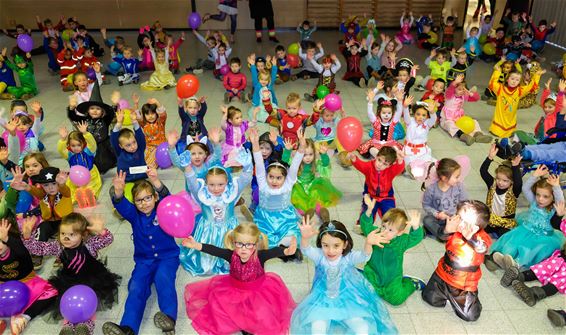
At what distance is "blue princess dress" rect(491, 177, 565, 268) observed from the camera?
4.13 meters

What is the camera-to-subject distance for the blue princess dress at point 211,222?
4.27 meters

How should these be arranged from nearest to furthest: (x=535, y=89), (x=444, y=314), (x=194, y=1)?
(x=444, y=314), (x=535, y=89), (x=194, y=1)

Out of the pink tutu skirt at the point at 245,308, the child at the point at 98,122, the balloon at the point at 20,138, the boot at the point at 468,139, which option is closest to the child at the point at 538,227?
the pink tutu skirt at the point at 245,308

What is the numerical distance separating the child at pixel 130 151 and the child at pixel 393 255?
8.23 ft

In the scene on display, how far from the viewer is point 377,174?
465 cm

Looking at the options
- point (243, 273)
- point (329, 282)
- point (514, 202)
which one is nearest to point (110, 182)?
point (243, 273)

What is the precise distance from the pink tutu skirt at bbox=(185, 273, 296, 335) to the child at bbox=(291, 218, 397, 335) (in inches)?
5.9

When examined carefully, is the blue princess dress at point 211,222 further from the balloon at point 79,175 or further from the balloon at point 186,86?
the balloon at point 186,86

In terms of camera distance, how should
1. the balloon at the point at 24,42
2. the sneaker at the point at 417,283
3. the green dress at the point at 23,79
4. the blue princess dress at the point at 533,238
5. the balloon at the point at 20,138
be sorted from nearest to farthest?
the sneaker at the point at 417,283 → the blue princess dress at the point at 533,238 → the balloon at the point at 20,138 → the green dress at the point at 23,79 → the balloon at the point at 24,42

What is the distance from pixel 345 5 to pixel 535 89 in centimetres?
771

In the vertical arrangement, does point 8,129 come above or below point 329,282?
above

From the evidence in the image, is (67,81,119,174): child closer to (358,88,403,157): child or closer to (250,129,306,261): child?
(250,129,306,261): child

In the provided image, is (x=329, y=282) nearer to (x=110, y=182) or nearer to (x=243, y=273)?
(x=243, y=273)

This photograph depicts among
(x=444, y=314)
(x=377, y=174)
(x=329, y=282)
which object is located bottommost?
(x=444, y=314)
